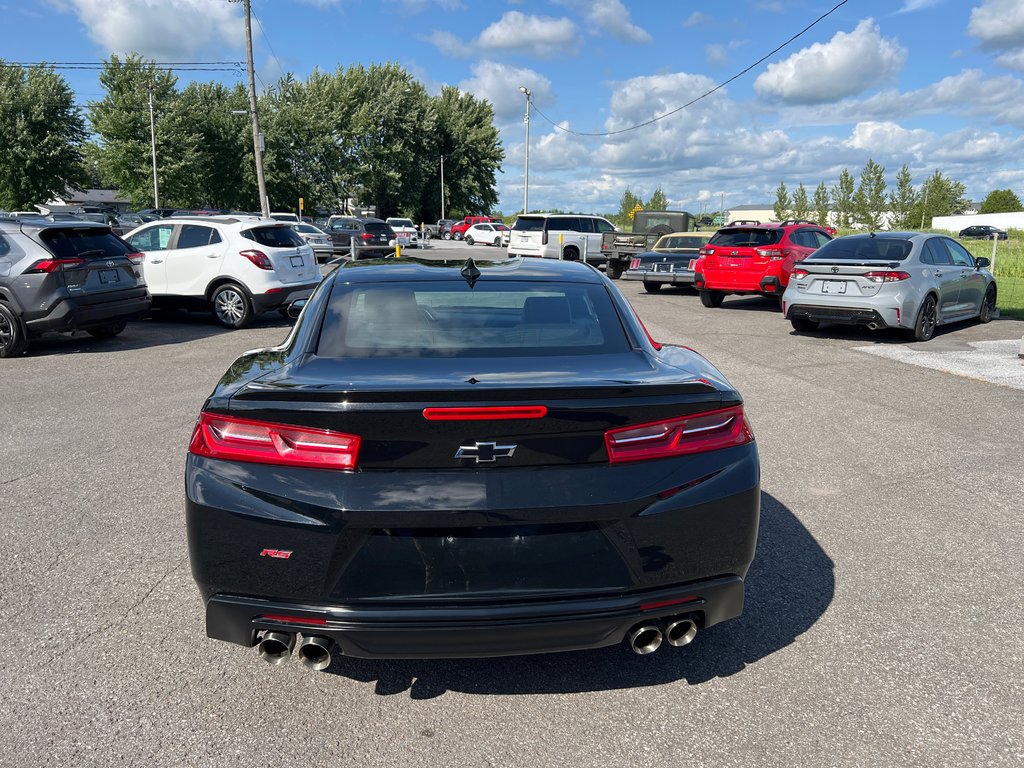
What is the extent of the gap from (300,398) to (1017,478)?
5.03 meters

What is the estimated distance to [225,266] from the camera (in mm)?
13070

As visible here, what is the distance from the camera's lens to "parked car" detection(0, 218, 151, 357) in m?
10.2

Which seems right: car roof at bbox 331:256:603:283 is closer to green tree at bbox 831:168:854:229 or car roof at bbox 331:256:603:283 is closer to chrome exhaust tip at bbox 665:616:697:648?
chrome exhaust tip at bbox 665:616:697:648

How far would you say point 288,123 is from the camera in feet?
189

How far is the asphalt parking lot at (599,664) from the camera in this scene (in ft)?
8.61

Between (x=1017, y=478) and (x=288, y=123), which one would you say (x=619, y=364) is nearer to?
(x=1017, y=478)

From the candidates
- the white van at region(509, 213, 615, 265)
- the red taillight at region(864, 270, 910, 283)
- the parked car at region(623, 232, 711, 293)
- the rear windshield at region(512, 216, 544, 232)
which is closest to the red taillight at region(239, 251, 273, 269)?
the red taillight at region(864, 270, 910, 283)

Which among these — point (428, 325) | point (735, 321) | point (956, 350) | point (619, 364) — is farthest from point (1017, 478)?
point (735, 321)

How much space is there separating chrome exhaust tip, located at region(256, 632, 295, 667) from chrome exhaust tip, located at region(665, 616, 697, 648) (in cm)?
125

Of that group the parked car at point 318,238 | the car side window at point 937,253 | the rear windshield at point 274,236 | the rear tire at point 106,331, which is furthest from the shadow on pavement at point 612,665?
the parked car at point 318,238

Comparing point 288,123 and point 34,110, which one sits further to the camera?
point 288,123

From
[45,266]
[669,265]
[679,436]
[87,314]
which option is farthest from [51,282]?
[669,265]

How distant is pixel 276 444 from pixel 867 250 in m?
11.4

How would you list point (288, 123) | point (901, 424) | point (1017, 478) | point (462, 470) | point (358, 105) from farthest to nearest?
point (358, 105), point (288, 123), point (901, 424), point (1017, 478), point (462, 470)
